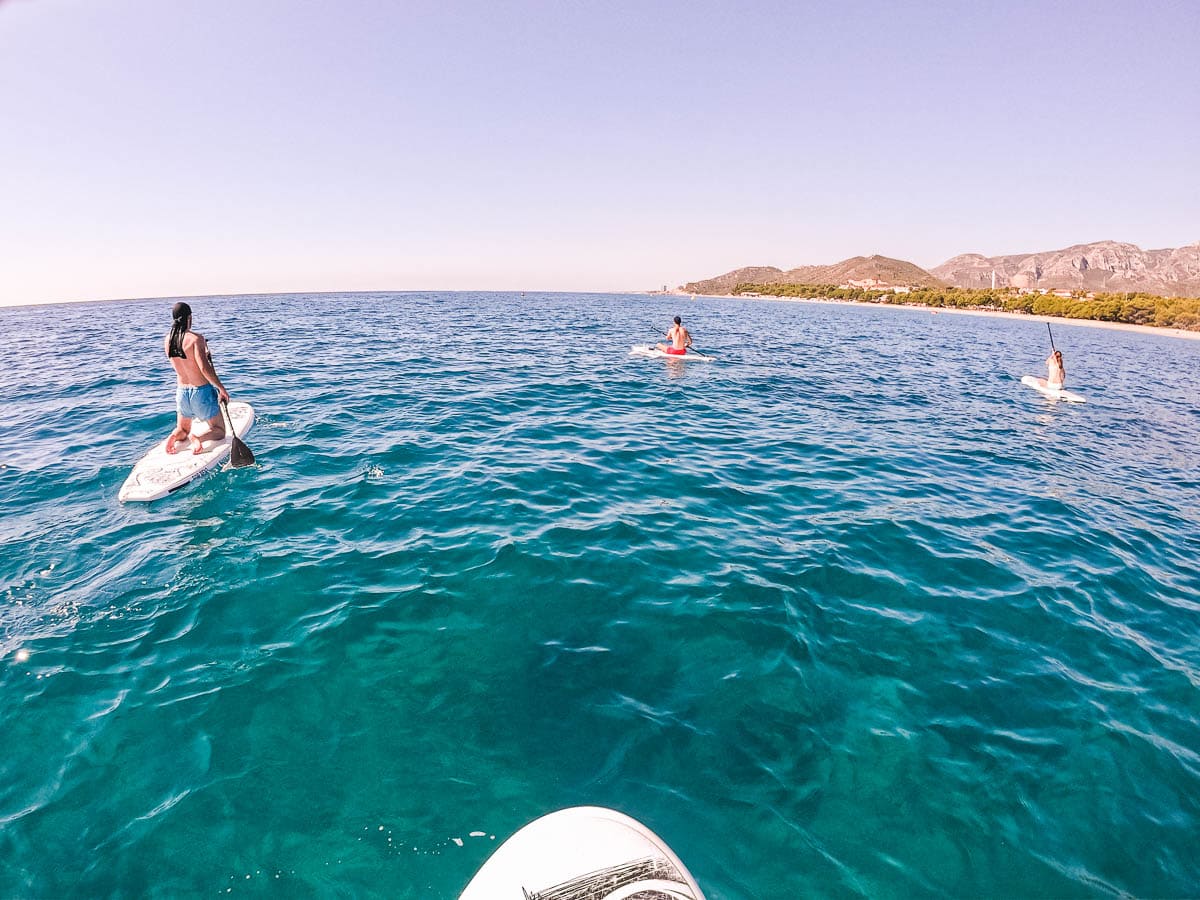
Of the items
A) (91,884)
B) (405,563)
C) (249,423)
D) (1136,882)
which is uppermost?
(249,423)

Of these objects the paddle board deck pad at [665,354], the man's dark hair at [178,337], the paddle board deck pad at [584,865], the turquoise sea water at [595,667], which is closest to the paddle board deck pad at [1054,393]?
the turquoise sea water at [595,667]

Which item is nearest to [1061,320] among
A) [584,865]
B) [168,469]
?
[584,865]

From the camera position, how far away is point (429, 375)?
22859 mm

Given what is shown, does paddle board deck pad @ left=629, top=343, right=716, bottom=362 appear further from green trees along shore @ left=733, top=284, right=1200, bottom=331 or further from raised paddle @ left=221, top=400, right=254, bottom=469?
green trees along shore @ left=733, top=284, right=1200, bottom=331

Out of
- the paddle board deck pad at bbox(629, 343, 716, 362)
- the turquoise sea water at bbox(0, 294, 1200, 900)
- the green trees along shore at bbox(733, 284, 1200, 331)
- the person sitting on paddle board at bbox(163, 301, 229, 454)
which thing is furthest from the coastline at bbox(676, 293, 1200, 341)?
the person sitting on paddle board at bbox(163, 301, 229, 454)

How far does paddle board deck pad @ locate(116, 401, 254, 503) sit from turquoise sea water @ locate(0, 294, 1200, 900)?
29cm

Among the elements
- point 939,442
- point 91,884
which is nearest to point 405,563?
point 91,884

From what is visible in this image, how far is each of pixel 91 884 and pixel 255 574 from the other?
4.01 metres

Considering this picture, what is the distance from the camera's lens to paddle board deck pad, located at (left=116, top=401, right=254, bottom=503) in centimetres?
909

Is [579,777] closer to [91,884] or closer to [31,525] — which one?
[91,884]

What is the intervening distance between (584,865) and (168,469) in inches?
436

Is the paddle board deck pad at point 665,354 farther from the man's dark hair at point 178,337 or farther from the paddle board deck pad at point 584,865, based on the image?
the paddle board deck pad at point 584,865

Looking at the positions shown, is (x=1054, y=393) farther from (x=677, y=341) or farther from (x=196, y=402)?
(x=196, y=402)

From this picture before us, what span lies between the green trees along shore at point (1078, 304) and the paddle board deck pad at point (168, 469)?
111641 millimetres
